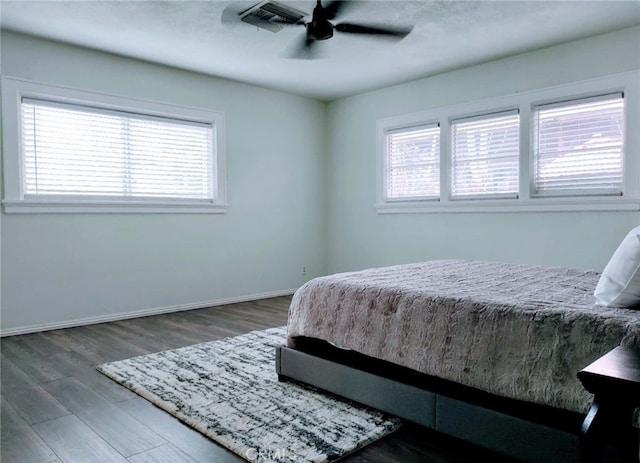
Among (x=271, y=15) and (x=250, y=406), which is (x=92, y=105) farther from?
(x=250, y=406)

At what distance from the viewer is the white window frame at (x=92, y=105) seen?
397 cm

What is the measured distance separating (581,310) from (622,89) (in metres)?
3.24

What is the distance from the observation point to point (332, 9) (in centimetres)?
305

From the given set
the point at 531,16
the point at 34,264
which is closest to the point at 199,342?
the point at 34,264

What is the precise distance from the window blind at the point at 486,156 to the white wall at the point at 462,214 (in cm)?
25

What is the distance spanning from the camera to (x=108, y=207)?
4523mm

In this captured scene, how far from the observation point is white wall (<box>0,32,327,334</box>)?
4.10 m

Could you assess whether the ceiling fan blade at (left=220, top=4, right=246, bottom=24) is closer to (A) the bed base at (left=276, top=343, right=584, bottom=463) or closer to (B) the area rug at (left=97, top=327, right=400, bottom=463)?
(A) the bed base at (left=276, top=343, right=584, bottom=463)

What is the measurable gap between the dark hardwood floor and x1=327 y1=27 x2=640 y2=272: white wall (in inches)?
110

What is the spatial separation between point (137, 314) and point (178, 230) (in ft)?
3.26

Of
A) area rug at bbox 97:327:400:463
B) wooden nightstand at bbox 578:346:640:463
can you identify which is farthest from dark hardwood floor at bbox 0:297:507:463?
wooden nightstand at bbox 578:346:640:463

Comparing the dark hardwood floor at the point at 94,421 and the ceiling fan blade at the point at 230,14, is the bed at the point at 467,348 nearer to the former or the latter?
the dark hardwood floor at the point at 94,421

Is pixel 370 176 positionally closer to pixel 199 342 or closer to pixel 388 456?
pixel 199 342

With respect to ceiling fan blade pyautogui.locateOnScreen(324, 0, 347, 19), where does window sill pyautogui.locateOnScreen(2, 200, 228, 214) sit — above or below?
below
